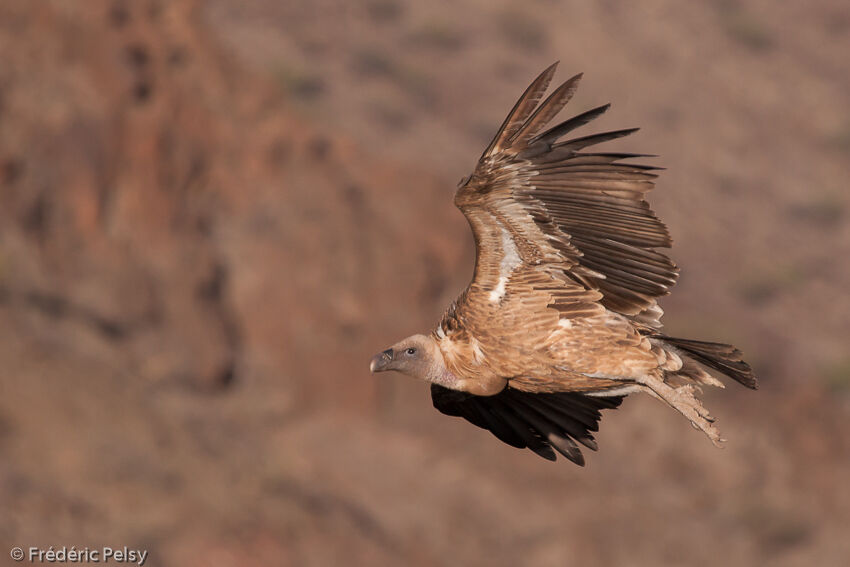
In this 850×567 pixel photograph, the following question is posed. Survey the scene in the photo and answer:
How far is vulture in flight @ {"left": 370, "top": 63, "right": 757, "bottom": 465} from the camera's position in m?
7.59

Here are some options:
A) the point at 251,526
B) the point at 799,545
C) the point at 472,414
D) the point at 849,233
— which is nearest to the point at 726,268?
the point at 849,233

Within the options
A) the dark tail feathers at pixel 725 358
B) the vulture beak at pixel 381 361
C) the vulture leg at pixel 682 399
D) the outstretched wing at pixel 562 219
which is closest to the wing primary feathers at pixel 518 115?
the outstretched wing at pixel 562 219

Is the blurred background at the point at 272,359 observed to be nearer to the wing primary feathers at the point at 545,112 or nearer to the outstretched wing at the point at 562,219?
the outstretched wing at the point at 562,219

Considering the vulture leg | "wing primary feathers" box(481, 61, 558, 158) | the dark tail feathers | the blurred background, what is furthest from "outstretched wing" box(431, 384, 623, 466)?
the blurred background

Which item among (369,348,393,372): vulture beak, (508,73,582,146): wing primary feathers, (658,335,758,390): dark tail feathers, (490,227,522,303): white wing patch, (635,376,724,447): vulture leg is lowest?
(635,376,724,447): vulture leg

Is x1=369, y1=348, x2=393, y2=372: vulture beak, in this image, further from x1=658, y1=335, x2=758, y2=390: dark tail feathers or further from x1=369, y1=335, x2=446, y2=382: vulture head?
x1=658, y1=335, x2=758, y2=390: dark tail feathers

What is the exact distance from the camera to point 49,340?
1856cm

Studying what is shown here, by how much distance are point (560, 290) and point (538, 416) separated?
5.91ft

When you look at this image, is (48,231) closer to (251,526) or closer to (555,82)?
(251,526)

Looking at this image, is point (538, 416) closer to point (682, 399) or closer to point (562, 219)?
point (682, 399)

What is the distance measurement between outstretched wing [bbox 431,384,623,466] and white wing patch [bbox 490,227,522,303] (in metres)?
1.46

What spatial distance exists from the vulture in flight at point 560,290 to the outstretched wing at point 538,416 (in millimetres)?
811

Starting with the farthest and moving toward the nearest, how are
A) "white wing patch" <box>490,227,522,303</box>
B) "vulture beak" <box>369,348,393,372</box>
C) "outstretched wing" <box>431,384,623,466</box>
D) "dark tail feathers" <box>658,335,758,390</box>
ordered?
"outstretched wing" <box>431,384,623,466</box> < "vulture beak" <box>369,348,393,372</box> < "dark tail feathers" <box>658,335,758,390</box> < "white wing patch" <box>490,227,522,303</box>

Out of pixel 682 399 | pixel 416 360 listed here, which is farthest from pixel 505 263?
pixel 682 399
